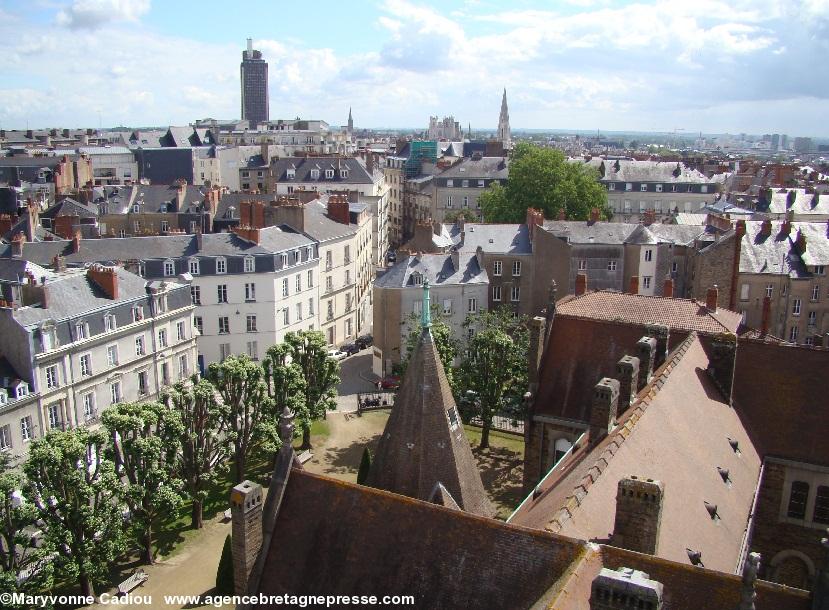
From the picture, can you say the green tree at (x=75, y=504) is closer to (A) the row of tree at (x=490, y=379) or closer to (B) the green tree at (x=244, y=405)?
(B) the green tree at (x=244, y=405)

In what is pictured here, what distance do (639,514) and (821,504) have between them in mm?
15300

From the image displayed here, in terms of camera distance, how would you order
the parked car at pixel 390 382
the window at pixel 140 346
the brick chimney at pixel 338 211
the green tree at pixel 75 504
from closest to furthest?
the green tree at pixel 75 504, the window at pixel 140 346, the parked car at pixel 390 382, the brick chimney at pixel 338 211

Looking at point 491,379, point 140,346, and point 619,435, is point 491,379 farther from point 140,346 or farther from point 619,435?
point 619,435

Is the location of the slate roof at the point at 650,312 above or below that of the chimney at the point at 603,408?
above

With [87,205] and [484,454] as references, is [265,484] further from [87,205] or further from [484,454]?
[87,205]

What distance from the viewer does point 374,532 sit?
55.1 feet

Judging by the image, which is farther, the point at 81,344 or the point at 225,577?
the point at 81,344

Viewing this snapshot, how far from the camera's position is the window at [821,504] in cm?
2764

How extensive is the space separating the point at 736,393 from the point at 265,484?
82.3 ft

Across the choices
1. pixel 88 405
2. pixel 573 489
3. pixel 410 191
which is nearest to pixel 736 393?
pixel 573 489

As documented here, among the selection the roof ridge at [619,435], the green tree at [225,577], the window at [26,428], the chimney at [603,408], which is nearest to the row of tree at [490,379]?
the roof ridge at [619,435]

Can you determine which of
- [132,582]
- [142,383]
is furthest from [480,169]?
[132,582]

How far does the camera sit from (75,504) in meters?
29.4

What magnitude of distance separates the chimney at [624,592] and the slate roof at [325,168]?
299ft
